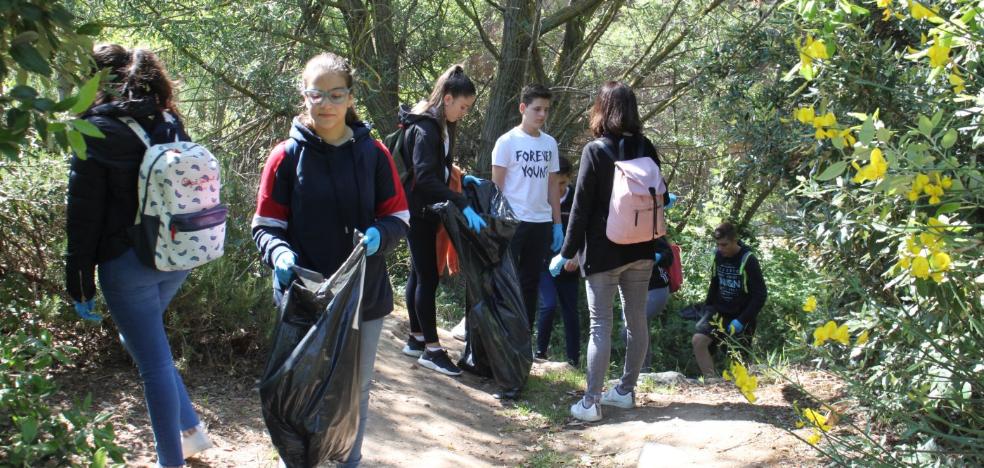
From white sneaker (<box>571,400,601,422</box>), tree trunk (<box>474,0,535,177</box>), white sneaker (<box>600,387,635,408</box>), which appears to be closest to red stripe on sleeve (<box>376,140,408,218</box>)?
white sneaker (<box>571,400,601,422</box>)

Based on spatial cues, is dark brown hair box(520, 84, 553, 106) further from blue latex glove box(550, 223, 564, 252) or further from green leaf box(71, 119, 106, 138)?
green leaf box(71, 119, 106, 138)

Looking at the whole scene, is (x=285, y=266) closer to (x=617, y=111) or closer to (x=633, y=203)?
(x=633, y=203)

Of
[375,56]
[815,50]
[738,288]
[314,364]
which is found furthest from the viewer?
[375,56]

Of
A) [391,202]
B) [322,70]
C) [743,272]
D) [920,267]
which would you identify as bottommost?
[743,272]

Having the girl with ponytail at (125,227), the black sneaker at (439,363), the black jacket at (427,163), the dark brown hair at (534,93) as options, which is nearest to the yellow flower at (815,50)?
the girl with ponytail at (125,227)

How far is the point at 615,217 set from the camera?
14.7 ft

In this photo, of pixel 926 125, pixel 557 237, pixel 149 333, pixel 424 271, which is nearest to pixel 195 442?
pixel 149 333

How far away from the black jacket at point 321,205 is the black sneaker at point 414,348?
8.26 feet

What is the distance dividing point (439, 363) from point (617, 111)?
79.5 inches

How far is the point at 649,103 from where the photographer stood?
353 inches

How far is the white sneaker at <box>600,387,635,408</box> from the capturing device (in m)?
5.02

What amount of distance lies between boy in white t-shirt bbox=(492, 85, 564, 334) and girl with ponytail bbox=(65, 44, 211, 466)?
273 cm

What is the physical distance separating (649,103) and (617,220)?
15.7 feet

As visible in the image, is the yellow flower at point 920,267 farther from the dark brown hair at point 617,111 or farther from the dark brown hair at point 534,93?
the dark brown hair at point 534,93
